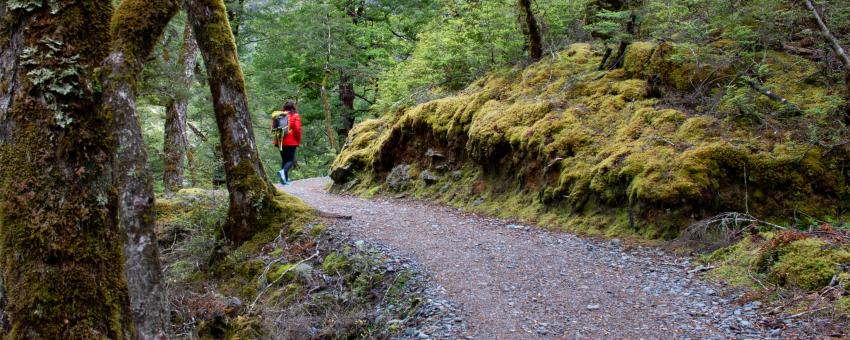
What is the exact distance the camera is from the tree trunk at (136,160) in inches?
159

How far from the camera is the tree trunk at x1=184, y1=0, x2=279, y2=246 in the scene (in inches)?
309

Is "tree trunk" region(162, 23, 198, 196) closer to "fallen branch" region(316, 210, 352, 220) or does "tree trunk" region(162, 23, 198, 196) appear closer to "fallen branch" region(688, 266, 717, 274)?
"fallen branch" region(316, 210, 352, 220)

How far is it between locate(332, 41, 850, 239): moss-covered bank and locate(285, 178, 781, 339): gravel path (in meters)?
0.74

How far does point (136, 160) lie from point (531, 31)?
29.5 feet

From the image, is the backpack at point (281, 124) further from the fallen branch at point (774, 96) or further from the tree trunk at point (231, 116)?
the fallen branch at point (774, 96)

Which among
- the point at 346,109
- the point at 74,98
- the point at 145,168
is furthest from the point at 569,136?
the point at 346,109

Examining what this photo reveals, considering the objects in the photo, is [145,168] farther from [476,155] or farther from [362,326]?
[476,155]

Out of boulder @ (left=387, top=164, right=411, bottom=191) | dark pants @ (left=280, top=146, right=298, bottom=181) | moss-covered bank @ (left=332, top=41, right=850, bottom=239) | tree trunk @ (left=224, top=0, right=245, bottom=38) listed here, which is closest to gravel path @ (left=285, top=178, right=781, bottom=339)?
moss-covered bank @ (left=332, top=41, right=850, bottom=239)

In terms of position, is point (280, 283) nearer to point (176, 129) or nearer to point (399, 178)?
point (399, 178)

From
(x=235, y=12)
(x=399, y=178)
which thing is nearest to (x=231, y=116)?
(x=399, y=178)

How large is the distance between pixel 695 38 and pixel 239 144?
7.56m

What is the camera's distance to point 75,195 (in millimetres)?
3029

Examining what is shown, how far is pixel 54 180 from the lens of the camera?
9.73 feet

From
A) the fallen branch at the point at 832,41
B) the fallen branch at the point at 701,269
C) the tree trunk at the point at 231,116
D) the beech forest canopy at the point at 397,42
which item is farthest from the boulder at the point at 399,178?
the fallen branch at the point at 832,41
